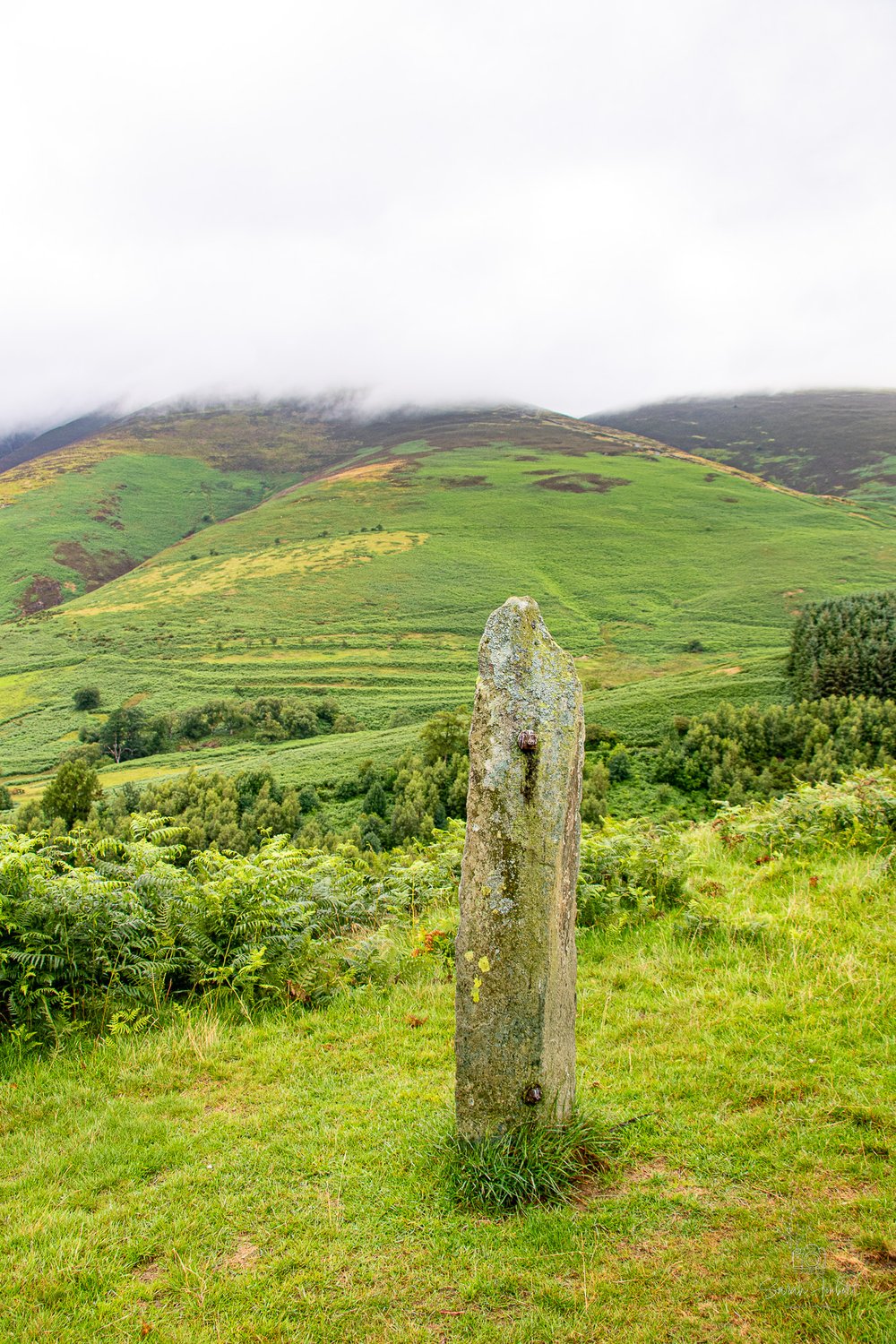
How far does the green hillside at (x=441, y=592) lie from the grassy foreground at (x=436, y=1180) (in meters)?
51.7

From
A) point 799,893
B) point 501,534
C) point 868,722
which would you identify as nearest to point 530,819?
point 799,893

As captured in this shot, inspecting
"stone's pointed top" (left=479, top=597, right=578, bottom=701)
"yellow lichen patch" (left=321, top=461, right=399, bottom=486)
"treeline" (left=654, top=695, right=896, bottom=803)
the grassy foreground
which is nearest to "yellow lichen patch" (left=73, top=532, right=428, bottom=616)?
"yellow lichen patch" (left=321, top=461, right=399, bottom=486)

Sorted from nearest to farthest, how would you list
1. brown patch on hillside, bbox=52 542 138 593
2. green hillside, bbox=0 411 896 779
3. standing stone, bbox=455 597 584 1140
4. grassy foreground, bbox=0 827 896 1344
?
grassy foreground, bbox=0 827 896 1344 → standing stone, bbox=455 597 584 1140 → green hillside, bbox=0 411 896 779 → brown patch on hillside, bbox=52 542 138 593

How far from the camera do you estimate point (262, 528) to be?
156625 mm

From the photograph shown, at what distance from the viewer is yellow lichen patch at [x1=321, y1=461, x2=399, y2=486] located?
6934 inches

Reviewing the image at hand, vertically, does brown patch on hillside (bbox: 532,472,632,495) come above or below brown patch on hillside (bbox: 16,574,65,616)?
above

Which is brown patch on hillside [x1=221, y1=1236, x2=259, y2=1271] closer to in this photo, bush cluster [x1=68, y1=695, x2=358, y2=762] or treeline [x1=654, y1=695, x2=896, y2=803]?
treeline [x1=654, y1=695, x2=896, y2=803]

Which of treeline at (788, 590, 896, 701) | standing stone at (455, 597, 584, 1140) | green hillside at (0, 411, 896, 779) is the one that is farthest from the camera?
green hillside at (0, 411, 896, 779)

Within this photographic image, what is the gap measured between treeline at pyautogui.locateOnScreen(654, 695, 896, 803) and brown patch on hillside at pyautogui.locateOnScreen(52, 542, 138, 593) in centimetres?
13729

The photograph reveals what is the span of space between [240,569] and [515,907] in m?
141

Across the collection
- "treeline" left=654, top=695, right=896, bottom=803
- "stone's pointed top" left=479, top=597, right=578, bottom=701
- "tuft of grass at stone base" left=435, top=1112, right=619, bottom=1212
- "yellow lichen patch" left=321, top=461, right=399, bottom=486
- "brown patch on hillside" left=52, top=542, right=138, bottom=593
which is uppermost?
"yellow lichen patch" left=321, top=461, right=399, bottom=486

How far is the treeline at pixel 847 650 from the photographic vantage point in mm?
49094

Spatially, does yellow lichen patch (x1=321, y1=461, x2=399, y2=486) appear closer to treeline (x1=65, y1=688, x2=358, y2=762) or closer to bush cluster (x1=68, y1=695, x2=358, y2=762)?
treeline (x1=65, y1=688, x2=358, y2=762)

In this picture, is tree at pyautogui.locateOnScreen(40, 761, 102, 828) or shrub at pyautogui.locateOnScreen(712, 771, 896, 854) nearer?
shrub at pyautogui.locateOnScreen(712, 771, 896, 854)
